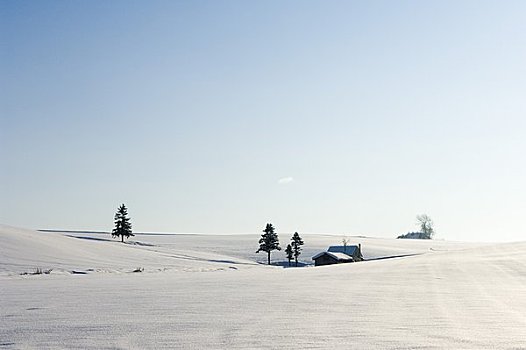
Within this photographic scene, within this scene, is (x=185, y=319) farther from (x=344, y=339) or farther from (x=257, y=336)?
(x=344, y=339)

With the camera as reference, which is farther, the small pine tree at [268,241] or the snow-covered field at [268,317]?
the small pine tree at [268,241]

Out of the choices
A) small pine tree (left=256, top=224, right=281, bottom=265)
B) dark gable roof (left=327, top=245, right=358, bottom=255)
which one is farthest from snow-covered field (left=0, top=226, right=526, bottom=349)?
small pine tree (left=256, top=224, right=281, bottom=265)

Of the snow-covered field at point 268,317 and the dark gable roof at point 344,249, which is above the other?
the dark gable roof at point 344,249

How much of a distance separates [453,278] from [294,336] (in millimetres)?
17136

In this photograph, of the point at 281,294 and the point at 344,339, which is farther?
the point at 281,294

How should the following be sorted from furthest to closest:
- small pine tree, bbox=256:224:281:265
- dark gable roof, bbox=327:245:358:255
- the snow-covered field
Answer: small pine tree, bbox=256:224:281:265 < dark gable roof, bbox=327:245:358:255 < the snow-covered field

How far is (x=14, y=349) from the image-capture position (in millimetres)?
8227

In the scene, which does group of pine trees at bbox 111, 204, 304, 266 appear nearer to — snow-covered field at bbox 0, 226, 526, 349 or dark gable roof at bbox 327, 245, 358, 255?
dark gable roof at bbox 327, 245, 358, 255

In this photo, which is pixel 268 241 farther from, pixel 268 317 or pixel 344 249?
pixel 268 317

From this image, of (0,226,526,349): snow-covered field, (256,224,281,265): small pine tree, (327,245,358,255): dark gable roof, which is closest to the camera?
(0,226,526,349): snow-covered field

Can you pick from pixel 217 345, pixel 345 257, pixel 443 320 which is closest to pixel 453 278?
pixel 443 320

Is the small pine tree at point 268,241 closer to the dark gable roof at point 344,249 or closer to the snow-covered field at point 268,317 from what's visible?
the dark gable roof at point 344,249

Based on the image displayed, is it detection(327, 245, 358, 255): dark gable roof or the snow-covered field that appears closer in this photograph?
the snow-covered field

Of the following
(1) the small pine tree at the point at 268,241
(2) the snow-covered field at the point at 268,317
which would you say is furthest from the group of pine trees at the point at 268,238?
(2) the snow-covered field at the point at 268,317
